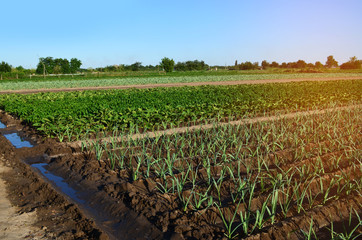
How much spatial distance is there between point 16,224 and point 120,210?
1279 mm

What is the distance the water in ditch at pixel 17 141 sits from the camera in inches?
342

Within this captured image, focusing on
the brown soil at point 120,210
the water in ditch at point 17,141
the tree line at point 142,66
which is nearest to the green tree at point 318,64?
the tree line at point 142,66

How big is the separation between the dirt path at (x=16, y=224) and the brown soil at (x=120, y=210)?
0.05 metres

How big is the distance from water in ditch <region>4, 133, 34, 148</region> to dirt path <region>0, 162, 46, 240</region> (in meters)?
4.21

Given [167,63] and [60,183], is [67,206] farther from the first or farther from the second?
[167,63]

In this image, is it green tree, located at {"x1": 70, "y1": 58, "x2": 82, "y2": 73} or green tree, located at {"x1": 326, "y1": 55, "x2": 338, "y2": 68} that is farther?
green tree, located at {"x1": 326, "y1": 55, "x2": 338, "y2": 68}

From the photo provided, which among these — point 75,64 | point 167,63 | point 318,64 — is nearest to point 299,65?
point 318,64

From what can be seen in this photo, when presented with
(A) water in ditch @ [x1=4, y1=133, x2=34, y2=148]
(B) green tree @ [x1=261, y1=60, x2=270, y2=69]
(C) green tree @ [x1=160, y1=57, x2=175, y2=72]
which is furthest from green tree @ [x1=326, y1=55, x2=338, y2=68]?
(A) water in ditch @ [x1=4, y1=133, x2=34, y2=148]

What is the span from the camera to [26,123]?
37.2 ft

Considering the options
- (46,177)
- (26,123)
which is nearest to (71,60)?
(26,123)

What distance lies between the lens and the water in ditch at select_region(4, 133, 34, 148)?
8681mm

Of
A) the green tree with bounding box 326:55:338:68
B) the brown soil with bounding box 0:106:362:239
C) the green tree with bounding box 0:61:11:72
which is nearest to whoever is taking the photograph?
the brown soil with bounding box 0:106:362:239

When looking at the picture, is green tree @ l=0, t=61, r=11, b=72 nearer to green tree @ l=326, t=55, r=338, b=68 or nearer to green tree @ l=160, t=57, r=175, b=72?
green tree @ l=160, t=57, r=175, b=72

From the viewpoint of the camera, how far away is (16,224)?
4.06m
